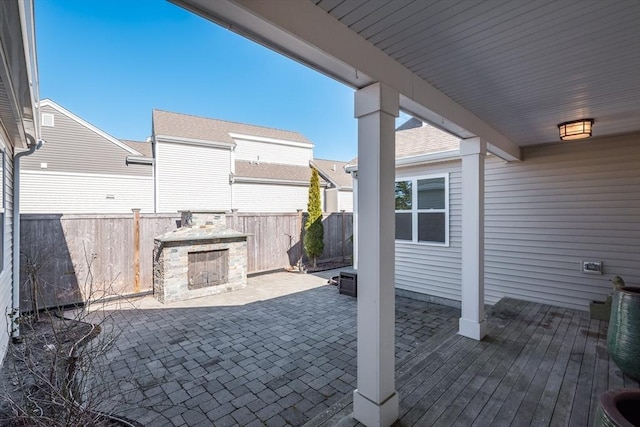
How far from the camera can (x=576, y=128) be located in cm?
353

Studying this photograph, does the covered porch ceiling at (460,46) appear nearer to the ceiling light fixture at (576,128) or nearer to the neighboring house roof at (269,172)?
the ceiling light fixture at (576,128)

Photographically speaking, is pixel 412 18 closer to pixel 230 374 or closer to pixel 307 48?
pixel 307 48

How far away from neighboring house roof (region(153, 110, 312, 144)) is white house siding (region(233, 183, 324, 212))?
6.82 ft

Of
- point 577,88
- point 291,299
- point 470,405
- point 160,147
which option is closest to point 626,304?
point 470,405

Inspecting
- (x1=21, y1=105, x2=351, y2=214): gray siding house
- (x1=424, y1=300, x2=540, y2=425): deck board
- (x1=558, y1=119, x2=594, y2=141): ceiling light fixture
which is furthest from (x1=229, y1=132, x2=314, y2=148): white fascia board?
(x1=424, y1=300, x2=540, y2=425): deck board

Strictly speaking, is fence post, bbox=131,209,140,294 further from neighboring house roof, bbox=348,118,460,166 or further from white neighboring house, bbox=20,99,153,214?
neighboring house roof, bbox=348,118,460,166

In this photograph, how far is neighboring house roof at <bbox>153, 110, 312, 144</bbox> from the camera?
35.8ft

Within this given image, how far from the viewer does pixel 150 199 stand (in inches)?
424

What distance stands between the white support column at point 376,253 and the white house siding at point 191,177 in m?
9.24

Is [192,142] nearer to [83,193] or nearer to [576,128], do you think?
[83,193]

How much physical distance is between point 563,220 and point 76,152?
1390cm

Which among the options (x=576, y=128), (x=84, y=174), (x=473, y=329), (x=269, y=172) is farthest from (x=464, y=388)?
(x=84, y=174)

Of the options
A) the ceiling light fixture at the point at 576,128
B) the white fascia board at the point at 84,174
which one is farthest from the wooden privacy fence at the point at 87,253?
the ceiling light fixture at the point at 576,128

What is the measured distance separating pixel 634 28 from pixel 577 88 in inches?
36.5
